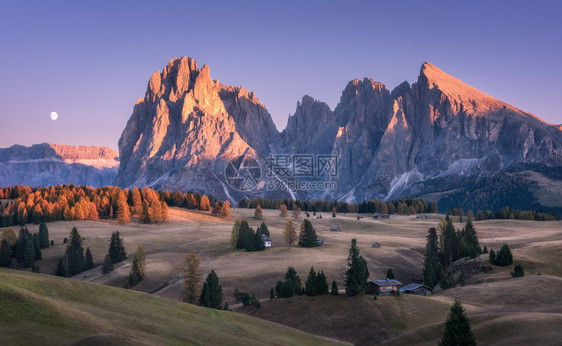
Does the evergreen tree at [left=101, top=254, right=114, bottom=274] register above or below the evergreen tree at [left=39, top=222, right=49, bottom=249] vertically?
below

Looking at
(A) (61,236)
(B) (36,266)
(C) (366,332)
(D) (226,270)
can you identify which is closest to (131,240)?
(A) (61,236)

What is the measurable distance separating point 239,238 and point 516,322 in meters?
88.0

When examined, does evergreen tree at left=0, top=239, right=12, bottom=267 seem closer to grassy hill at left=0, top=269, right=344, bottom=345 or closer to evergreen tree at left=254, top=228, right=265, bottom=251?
evergreen tree at left=254, top=228, right=265, bottom=251

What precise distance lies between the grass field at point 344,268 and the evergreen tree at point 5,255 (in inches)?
316

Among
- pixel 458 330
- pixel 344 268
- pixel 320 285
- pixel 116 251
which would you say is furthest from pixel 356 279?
pixel 116 251

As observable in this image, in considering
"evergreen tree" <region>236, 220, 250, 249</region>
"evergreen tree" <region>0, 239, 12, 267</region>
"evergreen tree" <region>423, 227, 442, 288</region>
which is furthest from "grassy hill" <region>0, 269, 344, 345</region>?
"evergreen tree" <region>0, 239, 12, 267</region>

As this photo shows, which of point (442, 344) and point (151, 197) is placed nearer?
point (442, 344)

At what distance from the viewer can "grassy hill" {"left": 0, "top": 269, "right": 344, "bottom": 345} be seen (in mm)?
29562

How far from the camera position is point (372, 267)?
100 m

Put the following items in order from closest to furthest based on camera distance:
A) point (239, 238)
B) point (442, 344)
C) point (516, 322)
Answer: point (442, 344) < point (516, 322) < point (239, 238)

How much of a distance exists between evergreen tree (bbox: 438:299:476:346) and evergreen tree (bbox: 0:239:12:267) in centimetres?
11106

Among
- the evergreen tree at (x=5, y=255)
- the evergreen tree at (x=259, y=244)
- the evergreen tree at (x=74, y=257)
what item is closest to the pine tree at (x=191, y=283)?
the evergreen tree at (x=74, y=257)

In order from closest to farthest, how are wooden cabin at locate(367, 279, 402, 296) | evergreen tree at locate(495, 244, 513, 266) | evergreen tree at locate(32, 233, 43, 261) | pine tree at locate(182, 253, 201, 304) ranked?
wooden cabin at locate(367, 279, 402, 296) < pine tree at locate(182, 253, 201, 304) < evergreen tree at locate(495, 244, 513, 266) < evergreen tree at locate(32, 233, 43, 261)

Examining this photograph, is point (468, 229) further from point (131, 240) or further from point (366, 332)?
point (131, 240)
